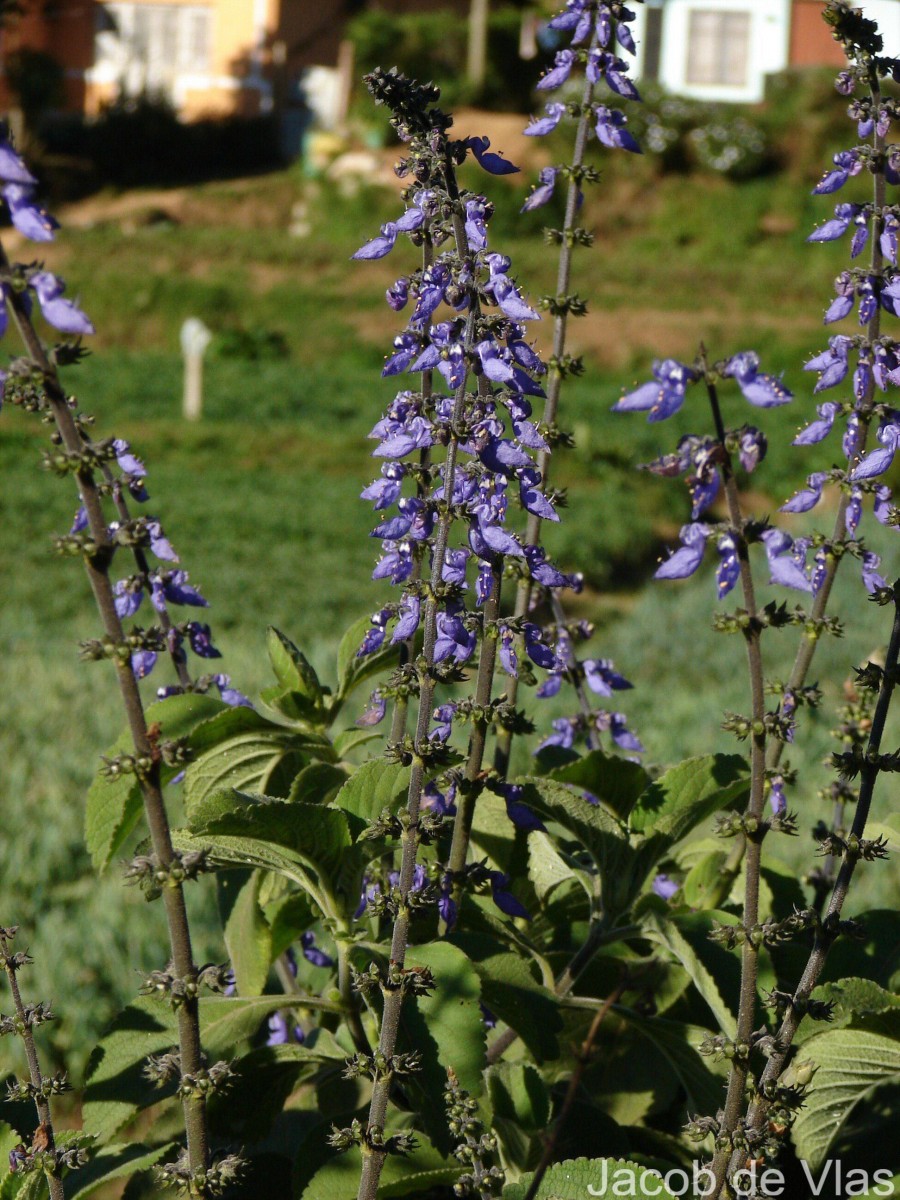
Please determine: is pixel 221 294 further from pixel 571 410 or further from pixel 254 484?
pixel 254 484

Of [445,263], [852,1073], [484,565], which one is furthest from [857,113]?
[852,1073]

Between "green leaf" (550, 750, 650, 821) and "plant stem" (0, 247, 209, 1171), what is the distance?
75 cm

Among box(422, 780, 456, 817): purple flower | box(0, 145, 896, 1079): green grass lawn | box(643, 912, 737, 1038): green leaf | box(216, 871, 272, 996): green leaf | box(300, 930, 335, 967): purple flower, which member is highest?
box(422, 780, 456, 817): purple flower

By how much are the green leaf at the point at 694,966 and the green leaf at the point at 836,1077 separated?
0.12 metres

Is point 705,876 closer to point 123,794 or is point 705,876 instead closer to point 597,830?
point 597,830

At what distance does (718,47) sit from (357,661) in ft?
111

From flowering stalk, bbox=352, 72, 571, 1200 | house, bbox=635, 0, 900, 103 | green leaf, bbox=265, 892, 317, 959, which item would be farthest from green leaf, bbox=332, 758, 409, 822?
house, bbox=635, 0, 900, 103

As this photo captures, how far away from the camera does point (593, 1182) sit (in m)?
1.66

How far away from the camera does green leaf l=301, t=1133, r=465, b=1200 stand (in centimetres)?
174

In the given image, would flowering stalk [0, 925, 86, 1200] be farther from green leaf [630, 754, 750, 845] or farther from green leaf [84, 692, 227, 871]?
green leaf [630, 754, 750, 845]

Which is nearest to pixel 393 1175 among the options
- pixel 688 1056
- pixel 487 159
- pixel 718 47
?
pixel 688 1056

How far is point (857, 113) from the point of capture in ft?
6.85

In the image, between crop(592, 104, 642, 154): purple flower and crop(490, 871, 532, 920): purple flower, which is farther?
crop(592, 104, 642, 154): purple flower

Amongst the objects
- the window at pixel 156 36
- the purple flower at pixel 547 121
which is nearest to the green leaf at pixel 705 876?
the purple flower at pixel 547 121
